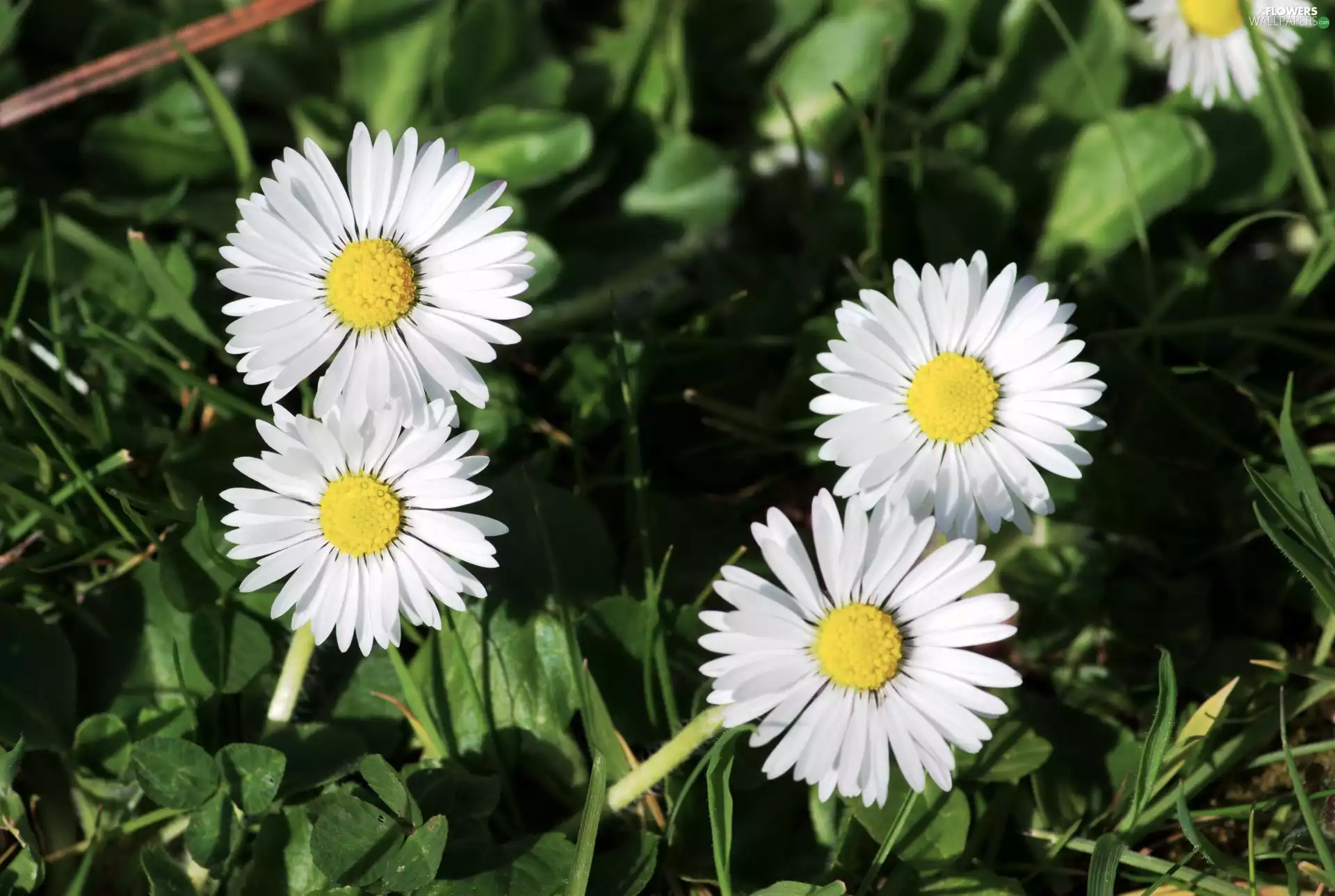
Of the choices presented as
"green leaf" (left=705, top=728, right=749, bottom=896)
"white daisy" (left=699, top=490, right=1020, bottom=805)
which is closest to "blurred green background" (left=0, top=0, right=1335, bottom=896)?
"green leaf" (left=705, top=728, right=749, bottom=896)

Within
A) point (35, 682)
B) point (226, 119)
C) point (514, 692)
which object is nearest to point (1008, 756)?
point (514, 692)

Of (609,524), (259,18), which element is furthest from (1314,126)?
(259,18)

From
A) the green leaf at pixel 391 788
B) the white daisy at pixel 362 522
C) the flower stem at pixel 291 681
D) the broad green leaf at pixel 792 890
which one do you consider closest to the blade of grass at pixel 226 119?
the white daisy at pixel 362 522

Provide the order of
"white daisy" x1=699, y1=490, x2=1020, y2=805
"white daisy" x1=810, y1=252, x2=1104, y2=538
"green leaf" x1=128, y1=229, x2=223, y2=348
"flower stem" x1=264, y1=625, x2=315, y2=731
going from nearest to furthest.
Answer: "white daisy" x1=699, y1=490, x2=1020, y2=805 < "white daisy" x1=810, y1=252, x2=1104, y2=538 < "flower stem" x1=264, y1=625, x2=315, y2=731 < "green leaf" x1=128, y1=229, x2=223, y2=348

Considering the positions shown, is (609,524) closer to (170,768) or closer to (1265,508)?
(170,768)

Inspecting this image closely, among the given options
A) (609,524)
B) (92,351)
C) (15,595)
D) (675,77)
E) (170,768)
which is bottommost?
(170,768)

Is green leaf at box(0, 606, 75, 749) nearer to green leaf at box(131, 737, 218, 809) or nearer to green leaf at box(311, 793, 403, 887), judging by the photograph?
green leaf at box(131, 737, 218, 809)

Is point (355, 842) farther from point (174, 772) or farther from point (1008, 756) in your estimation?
point (1008, 756)
